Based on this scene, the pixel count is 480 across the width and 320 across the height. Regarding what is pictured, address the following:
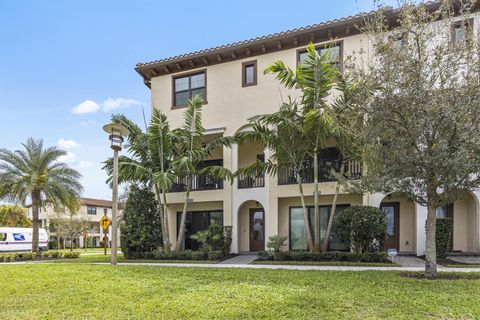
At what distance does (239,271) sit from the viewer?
35.7ft

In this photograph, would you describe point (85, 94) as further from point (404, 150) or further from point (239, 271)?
point (404, 150)

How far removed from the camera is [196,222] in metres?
19.7

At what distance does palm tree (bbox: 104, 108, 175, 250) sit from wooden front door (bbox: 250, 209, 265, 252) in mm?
4365

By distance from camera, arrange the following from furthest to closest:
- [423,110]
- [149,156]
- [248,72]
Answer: [248,72], [149,156], [423,110]

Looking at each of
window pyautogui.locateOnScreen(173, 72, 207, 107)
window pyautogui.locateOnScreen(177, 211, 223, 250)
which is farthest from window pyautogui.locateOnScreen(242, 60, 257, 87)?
window pyautogui.locateOnScreen(177, 211, 223, 250)

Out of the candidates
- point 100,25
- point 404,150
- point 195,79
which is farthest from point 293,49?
point 404,150

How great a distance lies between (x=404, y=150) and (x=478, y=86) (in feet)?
6.91

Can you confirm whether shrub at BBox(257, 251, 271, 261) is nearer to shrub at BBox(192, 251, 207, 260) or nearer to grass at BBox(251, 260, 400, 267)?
grass at BBox(251, 260, 400, 267)

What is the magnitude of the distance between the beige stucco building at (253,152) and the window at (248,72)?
29 mm

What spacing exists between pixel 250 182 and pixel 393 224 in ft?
22.2

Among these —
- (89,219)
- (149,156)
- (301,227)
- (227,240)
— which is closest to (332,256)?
(301,227)

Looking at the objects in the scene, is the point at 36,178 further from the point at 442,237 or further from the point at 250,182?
the point at 442,237

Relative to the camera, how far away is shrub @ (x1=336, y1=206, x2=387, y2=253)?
1293 cm

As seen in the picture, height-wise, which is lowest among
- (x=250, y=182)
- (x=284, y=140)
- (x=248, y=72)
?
(x=250, y=182)
